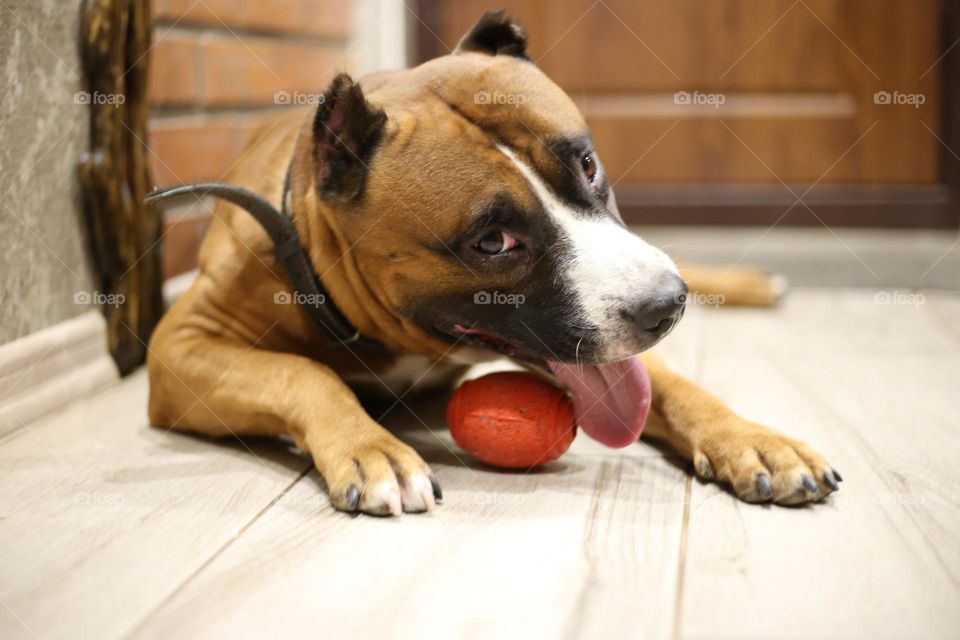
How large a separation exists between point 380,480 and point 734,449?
2.25 feet

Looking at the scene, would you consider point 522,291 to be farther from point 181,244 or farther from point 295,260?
point 181,244

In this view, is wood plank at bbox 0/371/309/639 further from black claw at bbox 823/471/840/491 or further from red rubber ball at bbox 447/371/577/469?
black claw at bbox 823/471/840/491

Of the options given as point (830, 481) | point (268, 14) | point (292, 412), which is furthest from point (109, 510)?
point (268, 14)

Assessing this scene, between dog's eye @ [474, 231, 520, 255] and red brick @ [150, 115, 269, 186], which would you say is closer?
dog's eye @ [474, 231, 520, 255]

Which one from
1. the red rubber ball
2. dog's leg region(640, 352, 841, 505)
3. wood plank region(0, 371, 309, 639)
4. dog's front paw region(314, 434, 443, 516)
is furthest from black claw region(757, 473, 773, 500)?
wood plank region(0, 371, 309, 639)

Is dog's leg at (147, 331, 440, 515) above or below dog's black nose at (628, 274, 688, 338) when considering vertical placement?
below

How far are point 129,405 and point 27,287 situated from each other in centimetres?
39

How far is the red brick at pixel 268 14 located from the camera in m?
3.07

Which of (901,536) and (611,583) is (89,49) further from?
(901,536)

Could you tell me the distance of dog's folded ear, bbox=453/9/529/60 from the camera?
2.37 metres

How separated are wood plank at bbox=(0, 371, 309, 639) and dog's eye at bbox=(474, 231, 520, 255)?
2.01 ft

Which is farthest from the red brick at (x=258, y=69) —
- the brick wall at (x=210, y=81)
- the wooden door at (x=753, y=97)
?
the wooden door at (x=753, y=97)

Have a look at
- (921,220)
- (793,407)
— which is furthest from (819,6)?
(793,407)

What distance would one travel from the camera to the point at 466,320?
2.05 meters
